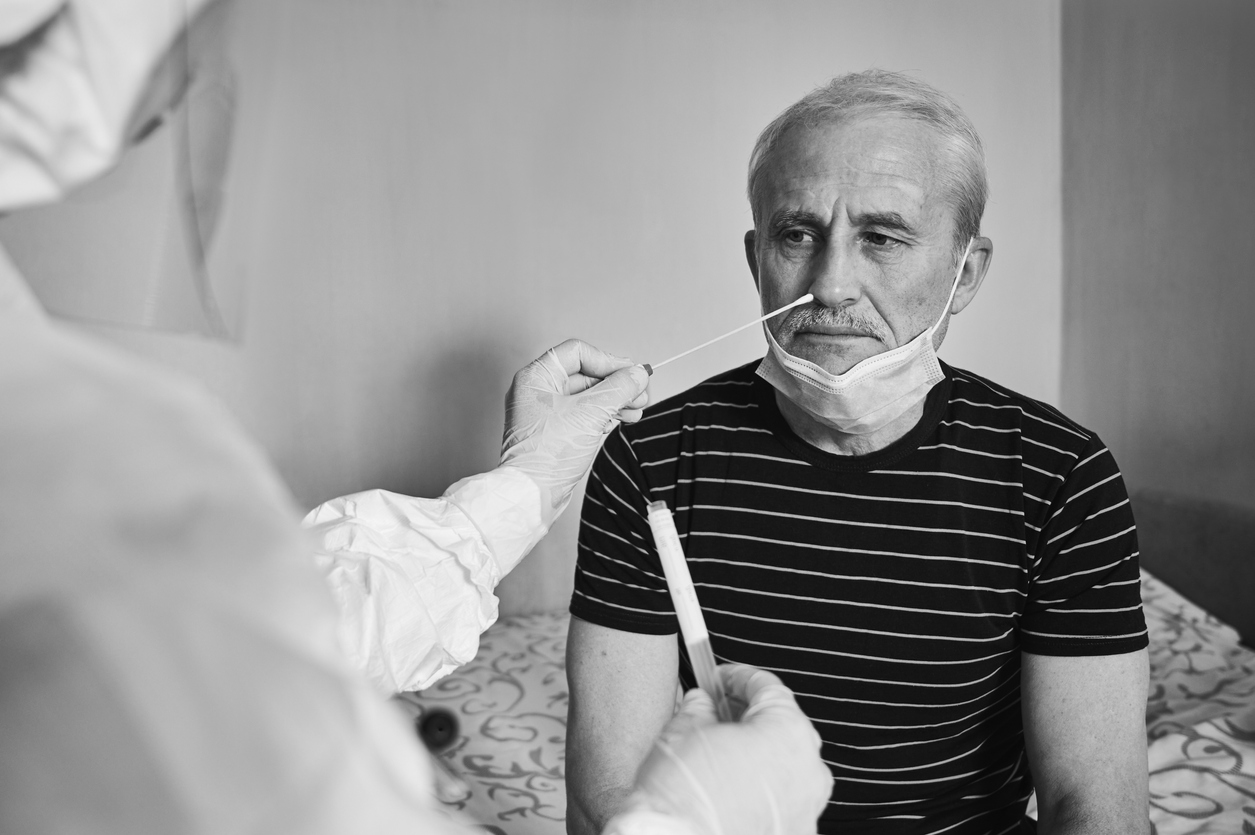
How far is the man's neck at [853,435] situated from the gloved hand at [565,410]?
226 millimetres

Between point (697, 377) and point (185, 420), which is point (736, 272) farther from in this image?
point (185, 420)

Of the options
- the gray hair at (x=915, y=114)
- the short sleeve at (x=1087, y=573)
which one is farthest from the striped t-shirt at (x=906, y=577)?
the gray hair at (x=915, y=114)

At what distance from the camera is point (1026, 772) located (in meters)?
1.25

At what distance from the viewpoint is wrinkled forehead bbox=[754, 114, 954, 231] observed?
123 centimetres

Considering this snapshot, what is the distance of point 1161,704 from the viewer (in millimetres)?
1891

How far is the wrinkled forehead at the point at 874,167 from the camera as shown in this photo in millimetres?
1234

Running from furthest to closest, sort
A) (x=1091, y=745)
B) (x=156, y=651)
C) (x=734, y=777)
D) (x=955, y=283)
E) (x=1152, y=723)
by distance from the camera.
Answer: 1. (x=1152, y=723)
2. (x=955, y=283)
3. (x=1091, y=745)
4. (x=734, y=777)
5. (x=156, y=651)

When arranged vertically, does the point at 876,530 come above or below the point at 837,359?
below

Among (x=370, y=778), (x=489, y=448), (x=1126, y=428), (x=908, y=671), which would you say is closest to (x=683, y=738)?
(x=370, y=778)

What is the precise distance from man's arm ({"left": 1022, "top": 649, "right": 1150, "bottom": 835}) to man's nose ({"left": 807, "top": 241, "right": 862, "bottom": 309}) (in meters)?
0.50

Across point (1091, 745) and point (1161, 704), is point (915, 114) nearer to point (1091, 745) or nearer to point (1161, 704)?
point (1091, 745)

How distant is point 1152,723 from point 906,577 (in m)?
0.92

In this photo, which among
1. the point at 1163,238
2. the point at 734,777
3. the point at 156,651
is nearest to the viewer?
the point at 156,651

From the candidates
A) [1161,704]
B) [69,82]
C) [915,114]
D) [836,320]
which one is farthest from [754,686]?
[1161,704]
